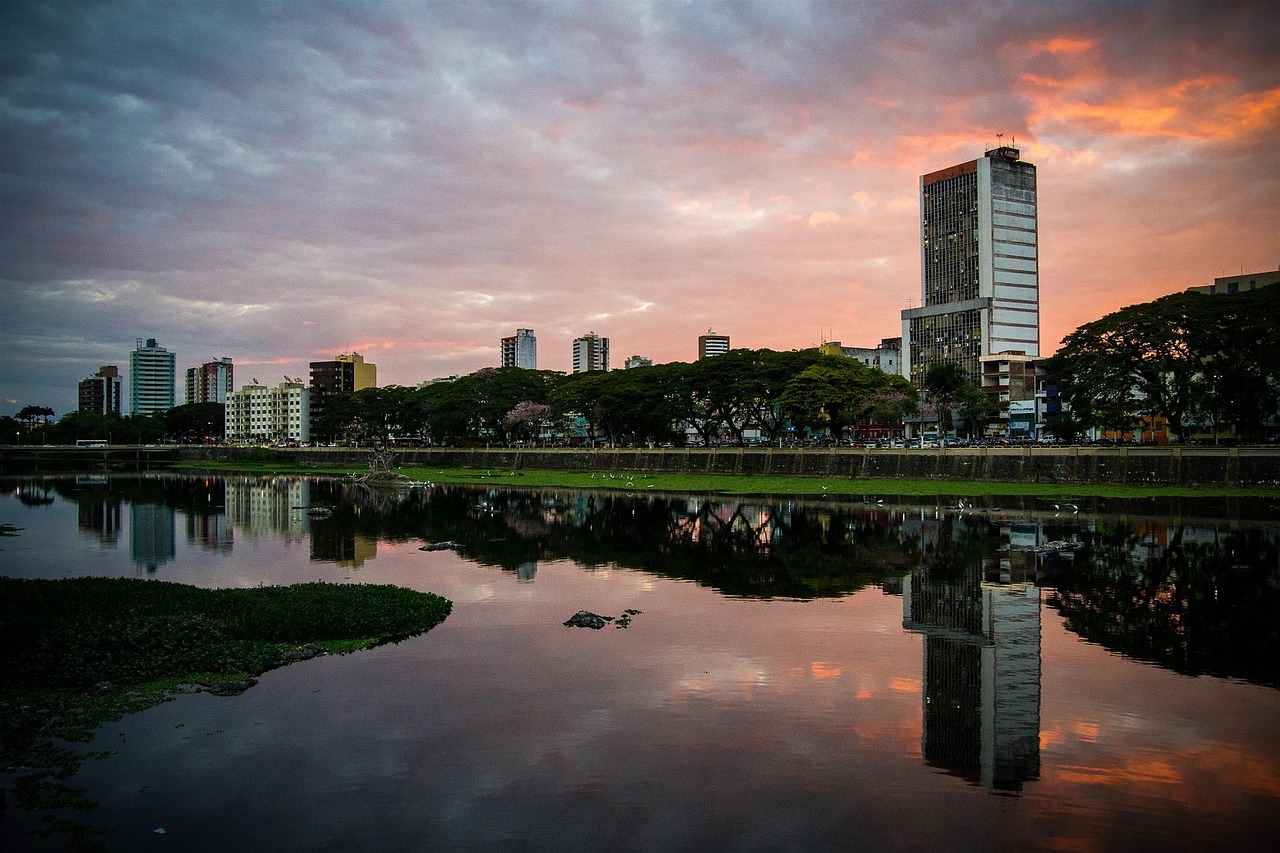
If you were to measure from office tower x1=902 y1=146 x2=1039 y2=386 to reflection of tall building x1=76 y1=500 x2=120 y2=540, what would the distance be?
359 ft

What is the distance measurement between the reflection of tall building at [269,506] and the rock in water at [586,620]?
2422 cm

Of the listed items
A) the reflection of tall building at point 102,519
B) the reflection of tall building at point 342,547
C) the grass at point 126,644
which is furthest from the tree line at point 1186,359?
the reflection of tall building at point 102,519

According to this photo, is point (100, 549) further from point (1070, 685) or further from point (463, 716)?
point (1070, 685)

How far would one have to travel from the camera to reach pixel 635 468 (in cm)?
9506

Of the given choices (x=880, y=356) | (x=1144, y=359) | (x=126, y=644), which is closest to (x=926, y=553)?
(x=126, y=644)

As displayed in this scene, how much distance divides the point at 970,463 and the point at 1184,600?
43848 millimetres

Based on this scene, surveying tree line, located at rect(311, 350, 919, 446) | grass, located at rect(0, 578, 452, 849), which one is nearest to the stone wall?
tree line, located at rect(311, 350, 919, 446)

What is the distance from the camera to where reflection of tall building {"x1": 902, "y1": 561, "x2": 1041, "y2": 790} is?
14438 mm

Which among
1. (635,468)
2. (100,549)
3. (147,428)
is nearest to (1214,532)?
(100,549)

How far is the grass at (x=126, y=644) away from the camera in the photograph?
1365 cm

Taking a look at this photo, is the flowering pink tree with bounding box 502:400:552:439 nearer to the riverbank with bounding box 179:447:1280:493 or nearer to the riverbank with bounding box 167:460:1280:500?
the riverbank with bounding box 179:447:1280:493

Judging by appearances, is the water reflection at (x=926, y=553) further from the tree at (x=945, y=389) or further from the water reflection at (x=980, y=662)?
the tree at (x=945, y=389)

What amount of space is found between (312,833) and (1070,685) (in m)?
15.1

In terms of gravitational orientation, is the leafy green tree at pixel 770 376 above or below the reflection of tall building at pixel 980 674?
above
